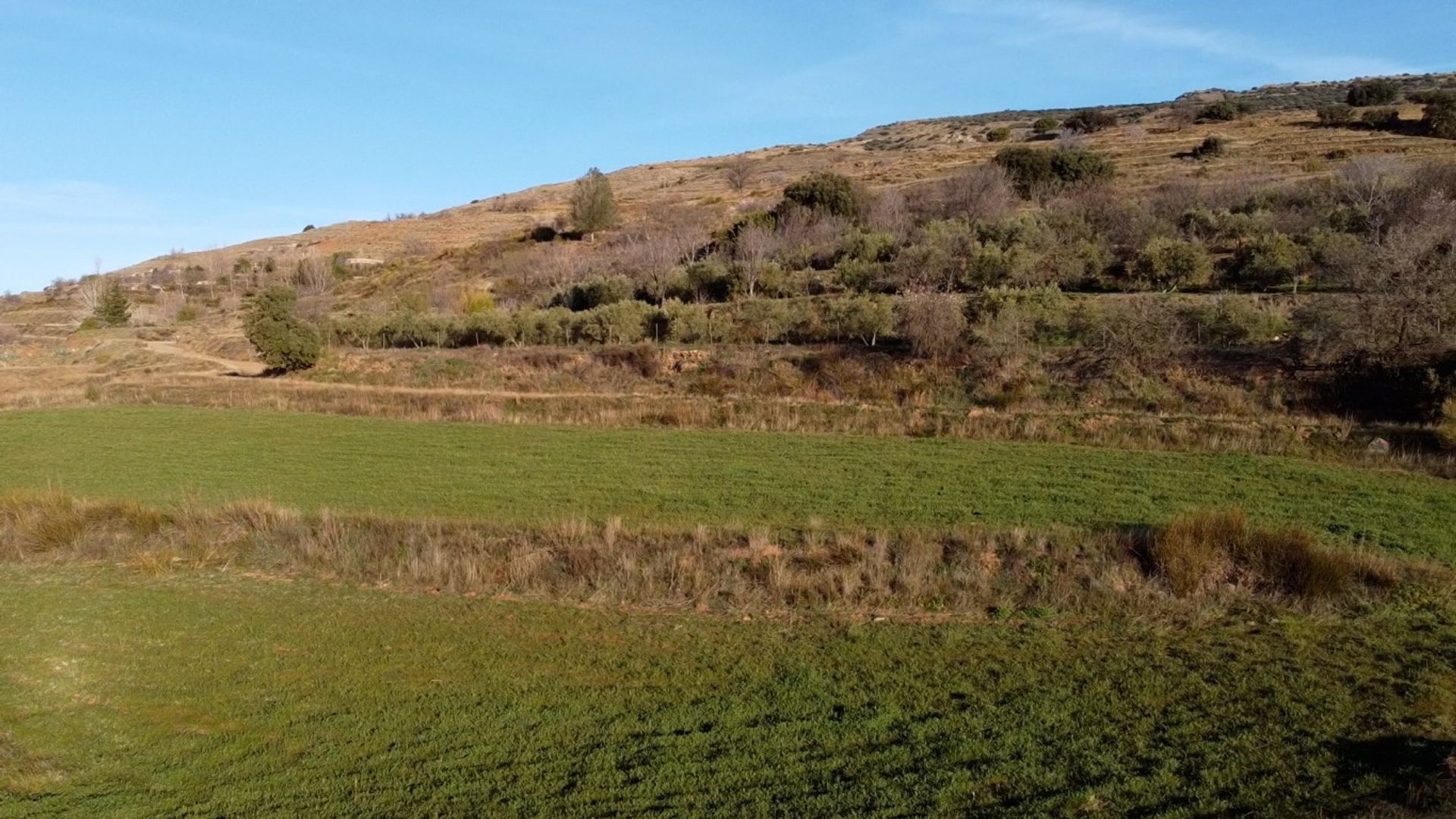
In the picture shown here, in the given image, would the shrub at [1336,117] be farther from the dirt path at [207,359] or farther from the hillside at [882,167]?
the dirt path at [207,359]

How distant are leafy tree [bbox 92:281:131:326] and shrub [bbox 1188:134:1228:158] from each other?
3266 inches

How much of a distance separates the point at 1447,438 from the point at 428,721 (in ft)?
72.3

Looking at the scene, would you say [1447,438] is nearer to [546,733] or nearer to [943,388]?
[943,388]

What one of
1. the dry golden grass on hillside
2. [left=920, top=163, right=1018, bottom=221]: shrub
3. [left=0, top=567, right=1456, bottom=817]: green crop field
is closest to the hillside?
the dry golden grass on hillside

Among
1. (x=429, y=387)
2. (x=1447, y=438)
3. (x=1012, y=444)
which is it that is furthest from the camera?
(x=429, y=387)

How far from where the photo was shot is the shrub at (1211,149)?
6506 cm

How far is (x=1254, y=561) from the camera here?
11.5 metres

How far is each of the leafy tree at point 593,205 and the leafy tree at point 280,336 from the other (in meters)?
41.3

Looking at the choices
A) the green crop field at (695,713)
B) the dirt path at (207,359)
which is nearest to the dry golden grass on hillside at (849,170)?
the dirt path at (207,359)

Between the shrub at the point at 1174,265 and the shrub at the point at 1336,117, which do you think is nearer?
the shrub at the point at 1174,265

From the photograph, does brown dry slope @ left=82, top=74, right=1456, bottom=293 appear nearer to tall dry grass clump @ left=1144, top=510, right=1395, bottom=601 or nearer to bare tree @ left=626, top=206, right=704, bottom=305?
bare tree @ left=626, top=206, right=704, bottom=305

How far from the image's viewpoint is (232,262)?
10862 cm

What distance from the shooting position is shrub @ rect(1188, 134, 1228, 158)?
2562 inches

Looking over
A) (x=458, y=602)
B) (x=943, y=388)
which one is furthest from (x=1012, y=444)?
(x=458, y=602)
